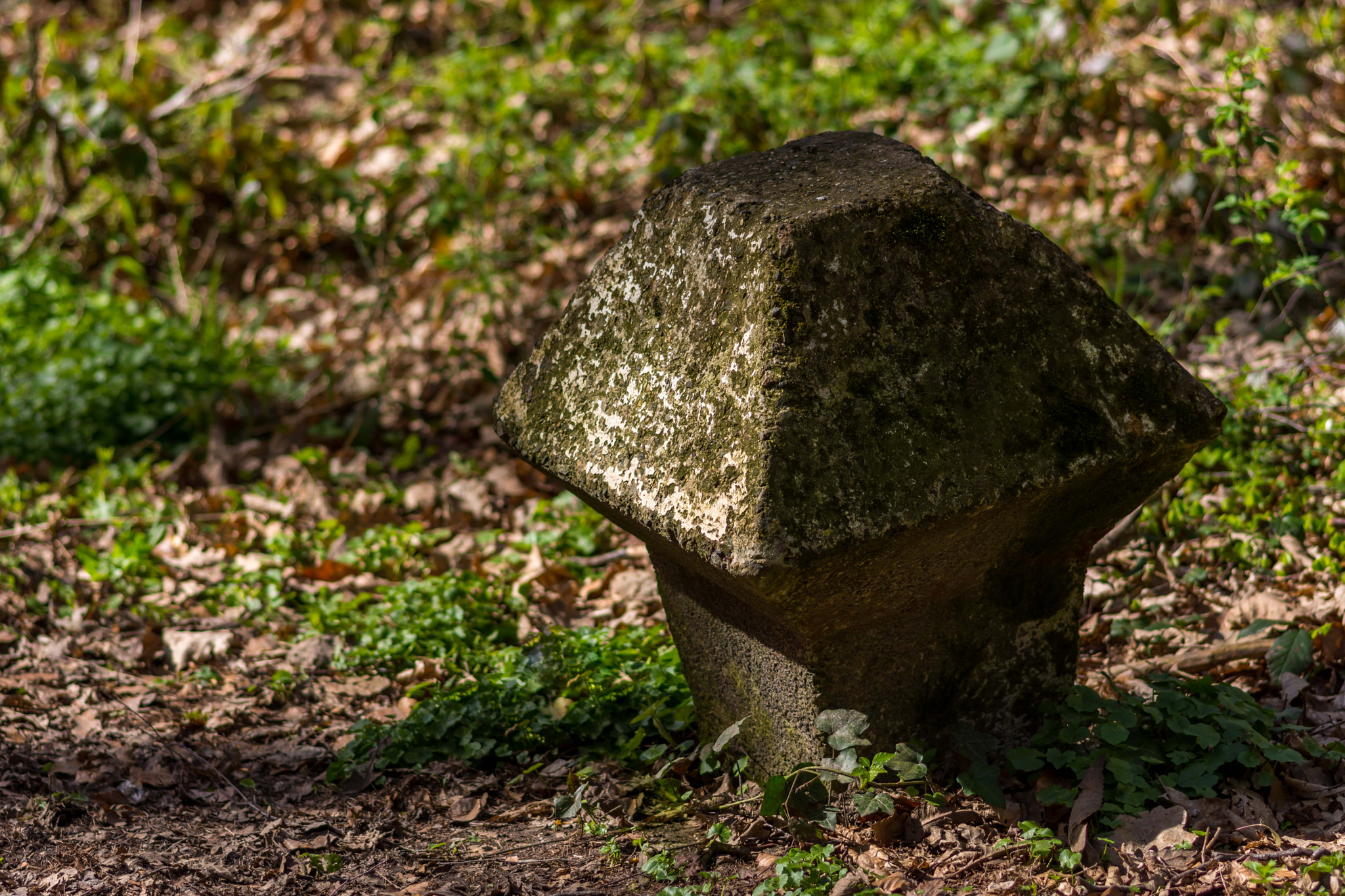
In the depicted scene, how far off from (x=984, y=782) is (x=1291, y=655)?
86 cm

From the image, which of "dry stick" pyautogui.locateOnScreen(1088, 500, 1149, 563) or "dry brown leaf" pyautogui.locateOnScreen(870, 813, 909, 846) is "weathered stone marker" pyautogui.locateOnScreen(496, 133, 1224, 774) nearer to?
"dry brown leaf" pyautogui.locateOnScreen(870, 813, 909, 846)

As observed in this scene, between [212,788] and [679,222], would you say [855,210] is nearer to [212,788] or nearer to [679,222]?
[679,222]

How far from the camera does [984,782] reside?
2.08 metres

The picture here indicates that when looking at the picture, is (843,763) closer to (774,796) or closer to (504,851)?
(774,796)

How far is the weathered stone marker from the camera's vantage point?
5.91ft

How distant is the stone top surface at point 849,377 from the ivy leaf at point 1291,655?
749mm

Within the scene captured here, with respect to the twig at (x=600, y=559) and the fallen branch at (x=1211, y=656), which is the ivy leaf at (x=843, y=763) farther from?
the twig at (x=600, y=559)

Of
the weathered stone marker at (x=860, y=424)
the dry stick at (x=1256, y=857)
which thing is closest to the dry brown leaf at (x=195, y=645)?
the weathered stone marker at (x=860, y=424)

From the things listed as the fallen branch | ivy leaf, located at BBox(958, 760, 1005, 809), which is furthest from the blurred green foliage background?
ivy leaf, located at BBox(958, 760, 1005, 809)

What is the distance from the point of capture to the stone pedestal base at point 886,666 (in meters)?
2.05

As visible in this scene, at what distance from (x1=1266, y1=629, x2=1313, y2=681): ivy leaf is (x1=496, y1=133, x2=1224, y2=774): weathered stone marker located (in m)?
0.54

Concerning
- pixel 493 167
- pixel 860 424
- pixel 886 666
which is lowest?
pixel 886 666

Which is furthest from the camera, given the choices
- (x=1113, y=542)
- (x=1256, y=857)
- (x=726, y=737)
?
(x=1113, y=542)

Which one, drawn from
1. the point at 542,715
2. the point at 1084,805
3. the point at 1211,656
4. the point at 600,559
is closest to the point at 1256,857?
the point at 1084,805
